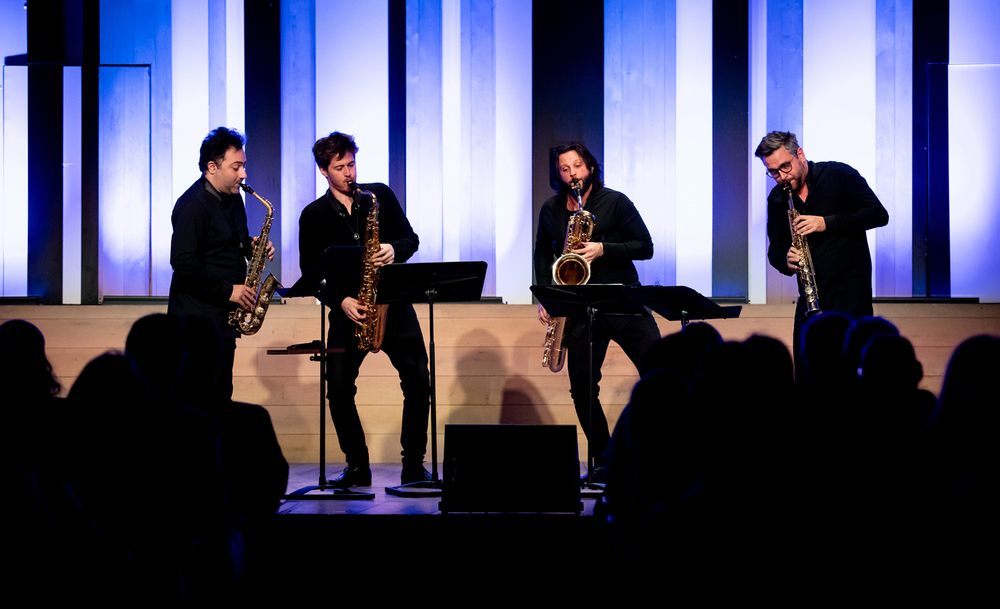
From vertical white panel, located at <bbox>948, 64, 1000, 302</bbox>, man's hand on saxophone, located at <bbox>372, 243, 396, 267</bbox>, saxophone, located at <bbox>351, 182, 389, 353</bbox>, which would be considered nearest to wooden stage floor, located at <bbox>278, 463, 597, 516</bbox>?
saxophone, located at <bbox>351, 182, 389, 353</bbox>

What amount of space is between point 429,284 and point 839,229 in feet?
7.12

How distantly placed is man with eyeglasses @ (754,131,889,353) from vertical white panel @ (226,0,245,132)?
3669mm

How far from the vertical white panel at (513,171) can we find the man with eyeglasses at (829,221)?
2.02m

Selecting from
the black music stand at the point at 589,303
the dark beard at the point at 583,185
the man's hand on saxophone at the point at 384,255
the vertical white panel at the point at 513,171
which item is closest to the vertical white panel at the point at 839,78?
the vertical white panel at the point at 513,171

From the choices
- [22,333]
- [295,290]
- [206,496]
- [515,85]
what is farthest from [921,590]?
[515,85]

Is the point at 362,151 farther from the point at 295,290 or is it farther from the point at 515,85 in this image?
the point at 295,290

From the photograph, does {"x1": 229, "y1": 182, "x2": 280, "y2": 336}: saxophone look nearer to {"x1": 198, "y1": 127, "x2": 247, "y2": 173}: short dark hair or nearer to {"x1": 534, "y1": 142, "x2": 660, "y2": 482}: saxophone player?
{"x1": 198, "y1": 127, "x2": 247, "y2": 173}: short dark hair

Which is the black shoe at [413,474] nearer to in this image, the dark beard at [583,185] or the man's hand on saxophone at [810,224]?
the dark beard at [583,185]

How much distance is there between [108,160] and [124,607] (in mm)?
4900

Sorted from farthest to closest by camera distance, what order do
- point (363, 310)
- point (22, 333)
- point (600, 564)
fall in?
point (363, 310), point (600, 564), point (22, 333)

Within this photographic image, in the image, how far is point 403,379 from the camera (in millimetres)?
4539

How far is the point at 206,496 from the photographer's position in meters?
2.30

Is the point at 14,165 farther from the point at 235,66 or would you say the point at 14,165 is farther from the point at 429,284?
the point at 429,284

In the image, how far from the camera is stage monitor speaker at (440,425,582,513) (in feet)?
11.9
